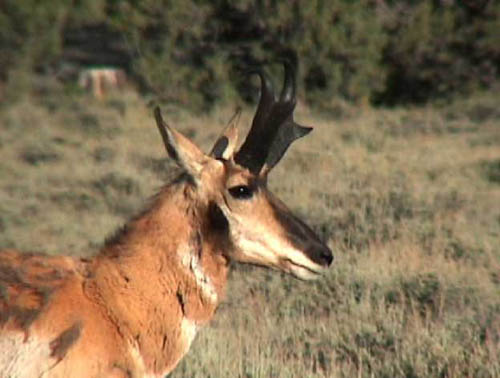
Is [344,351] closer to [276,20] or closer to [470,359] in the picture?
[470,359]

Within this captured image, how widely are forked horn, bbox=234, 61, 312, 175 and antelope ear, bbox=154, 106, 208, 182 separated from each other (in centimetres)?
25

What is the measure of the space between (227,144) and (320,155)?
9.53m

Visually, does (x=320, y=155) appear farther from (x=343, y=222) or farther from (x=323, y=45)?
(x=323, y=45)

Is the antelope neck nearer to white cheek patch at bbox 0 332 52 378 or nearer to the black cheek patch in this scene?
the black cheek patch

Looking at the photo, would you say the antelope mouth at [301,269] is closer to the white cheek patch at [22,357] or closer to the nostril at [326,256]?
the nostril at [326,256]

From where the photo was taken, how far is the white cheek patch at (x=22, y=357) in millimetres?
4914

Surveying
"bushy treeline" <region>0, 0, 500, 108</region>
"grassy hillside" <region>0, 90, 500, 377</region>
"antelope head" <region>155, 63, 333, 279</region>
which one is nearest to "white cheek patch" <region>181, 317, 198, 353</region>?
"antelope head" <region>155, 63, 333, 279</region>

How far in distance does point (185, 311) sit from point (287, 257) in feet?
1.83

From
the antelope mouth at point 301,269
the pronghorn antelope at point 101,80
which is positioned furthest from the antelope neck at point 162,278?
the pronghorn antelope at point 101,80

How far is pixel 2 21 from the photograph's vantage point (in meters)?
27.5

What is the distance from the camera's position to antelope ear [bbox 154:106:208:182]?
524 centimetres

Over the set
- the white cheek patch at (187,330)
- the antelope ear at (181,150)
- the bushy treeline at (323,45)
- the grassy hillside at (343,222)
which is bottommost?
the bushy treeline at (323,45)

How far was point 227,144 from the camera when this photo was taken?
605 cm

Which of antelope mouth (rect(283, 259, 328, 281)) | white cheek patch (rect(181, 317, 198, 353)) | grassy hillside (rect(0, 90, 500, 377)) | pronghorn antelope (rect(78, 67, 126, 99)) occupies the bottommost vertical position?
pronghorn antelope (rect(78, 67, 126, 99))
